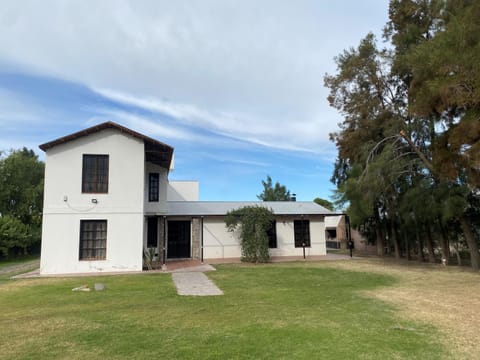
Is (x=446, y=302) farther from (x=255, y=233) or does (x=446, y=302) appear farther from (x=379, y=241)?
(x=379, y=241)

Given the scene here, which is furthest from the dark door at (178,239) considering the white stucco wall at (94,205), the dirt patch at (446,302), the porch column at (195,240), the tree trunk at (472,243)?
the tree trunk at (472,243)

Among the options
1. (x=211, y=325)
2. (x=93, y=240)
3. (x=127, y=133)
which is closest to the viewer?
(x=211, y=325)

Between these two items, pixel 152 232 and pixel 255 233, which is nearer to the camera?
pixel 255 233

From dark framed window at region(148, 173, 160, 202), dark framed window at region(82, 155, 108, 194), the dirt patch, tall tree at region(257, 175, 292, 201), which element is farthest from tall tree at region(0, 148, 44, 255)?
tall tree at region(257, 175, 292, 201)

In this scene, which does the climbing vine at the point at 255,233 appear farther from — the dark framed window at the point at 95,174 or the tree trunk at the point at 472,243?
the tree trunk at the point at 472,243

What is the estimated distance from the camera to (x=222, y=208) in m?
19.5

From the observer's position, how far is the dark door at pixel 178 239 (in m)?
17.5

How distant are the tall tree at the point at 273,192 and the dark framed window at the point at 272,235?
2512cm

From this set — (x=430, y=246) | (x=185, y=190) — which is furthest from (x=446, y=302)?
(x=185, y=190)

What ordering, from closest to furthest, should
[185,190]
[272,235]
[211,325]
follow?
1. [211,325]
2. [272,235]
3. [185,190]

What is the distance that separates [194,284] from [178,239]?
27.2 feet

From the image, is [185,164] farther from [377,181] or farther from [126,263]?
[377,181]

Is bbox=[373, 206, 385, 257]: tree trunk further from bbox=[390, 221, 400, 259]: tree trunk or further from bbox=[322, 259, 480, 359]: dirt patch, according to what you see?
bbox=[322, 259, 480, 359]: dirt patch

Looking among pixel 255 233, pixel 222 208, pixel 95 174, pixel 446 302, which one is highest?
pixel 95 174
